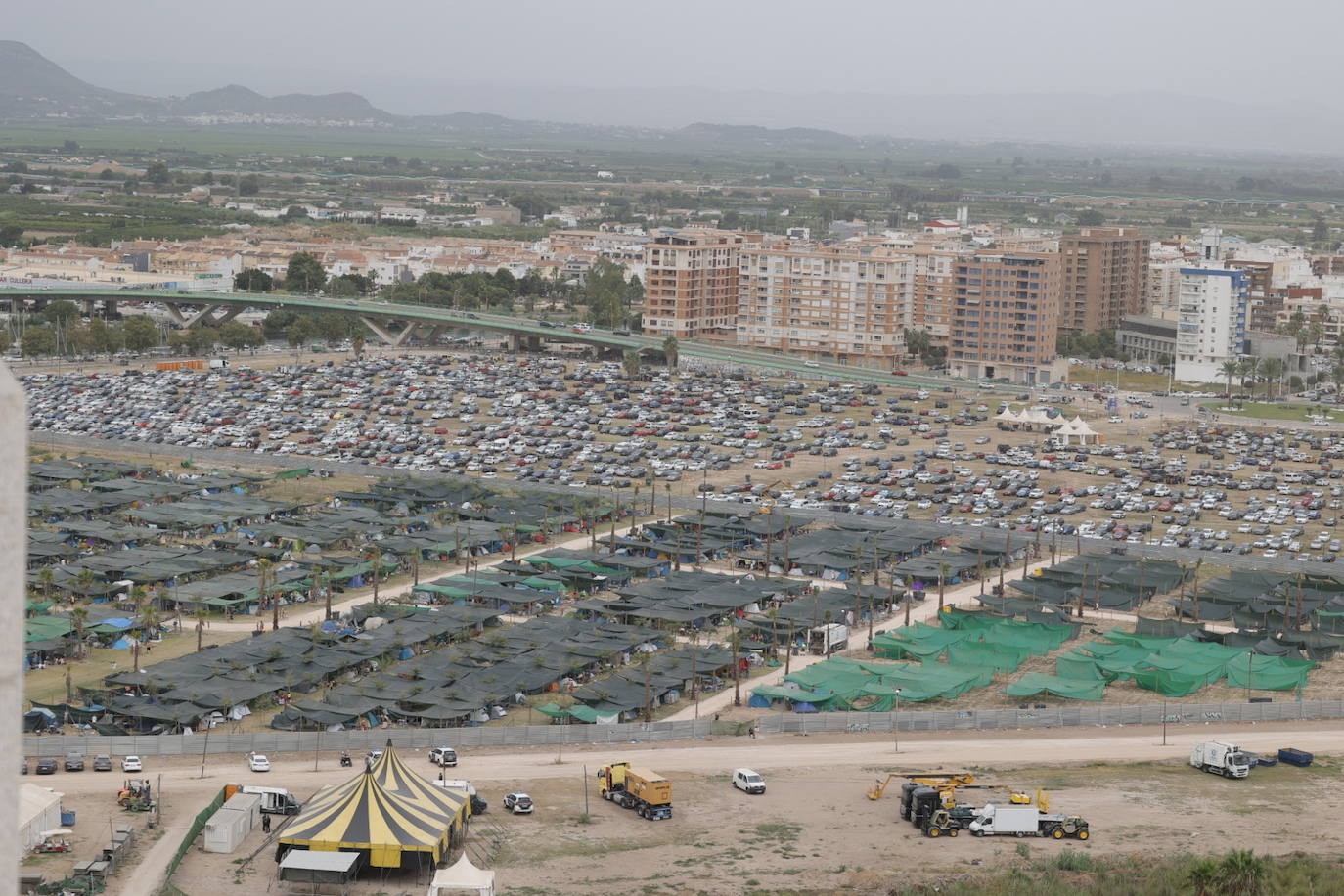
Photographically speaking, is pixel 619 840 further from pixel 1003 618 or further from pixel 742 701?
pixel 1003 618

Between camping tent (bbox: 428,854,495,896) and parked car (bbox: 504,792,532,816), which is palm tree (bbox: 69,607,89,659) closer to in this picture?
parked car (bbox: 504,792,532,816)

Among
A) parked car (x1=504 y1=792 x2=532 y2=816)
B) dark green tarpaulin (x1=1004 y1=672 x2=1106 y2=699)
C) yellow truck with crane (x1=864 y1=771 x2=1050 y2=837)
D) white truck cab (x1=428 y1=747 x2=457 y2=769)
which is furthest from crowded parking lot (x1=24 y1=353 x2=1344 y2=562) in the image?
parked car (x1=504 y1=792 x2=532 y2=816)

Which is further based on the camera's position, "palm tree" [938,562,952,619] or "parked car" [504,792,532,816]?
"palm tree" [938,562,952,619]

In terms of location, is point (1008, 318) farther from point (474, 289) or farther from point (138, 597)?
point (138, 597)

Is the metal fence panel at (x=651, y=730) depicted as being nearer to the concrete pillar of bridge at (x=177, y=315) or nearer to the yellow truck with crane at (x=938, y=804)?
the yellow truck with crane at (x=938, y=804)

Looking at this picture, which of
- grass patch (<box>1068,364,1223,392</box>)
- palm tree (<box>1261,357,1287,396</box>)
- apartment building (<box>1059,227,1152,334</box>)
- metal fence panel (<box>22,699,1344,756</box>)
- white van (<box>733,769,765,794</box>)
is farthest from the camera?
apartment building (<box>1059,227,1152,334</box>)

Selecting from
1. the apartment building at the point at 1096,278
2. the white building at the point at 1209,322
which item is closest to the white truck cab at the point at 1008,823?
the white building at the point at 1209,322

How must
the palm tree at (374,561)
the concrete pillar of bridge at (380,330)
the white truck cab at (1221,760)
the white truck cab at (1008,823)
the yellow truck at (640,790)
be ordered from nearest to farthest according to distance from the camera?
the white truck cab at (1008,823) < the yellow truck at (640,790) < the white truck cab at (1221,760) < the palm tree at (374,561) < the concrete pillar of bridge at (380,330)
